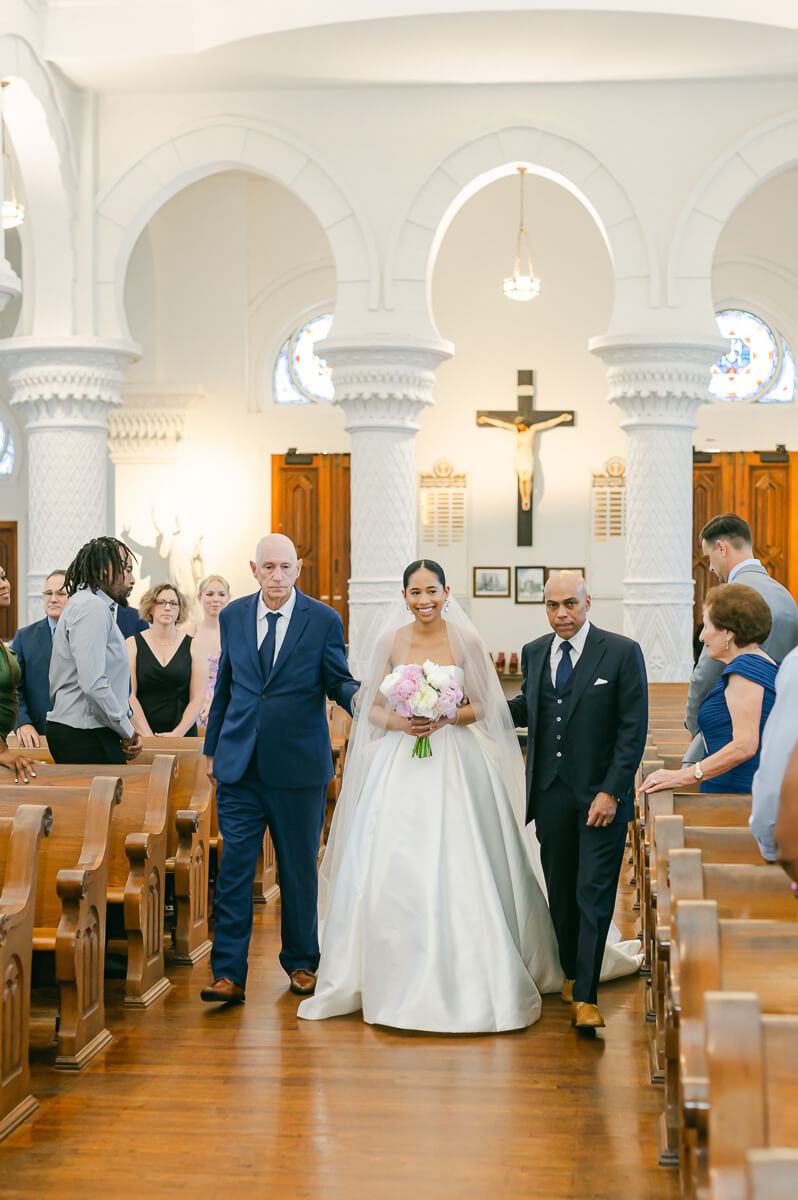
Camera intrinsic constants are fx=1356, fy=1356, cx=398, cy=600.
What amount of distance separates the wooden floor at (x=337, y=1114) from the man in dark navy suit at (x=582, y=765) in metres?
0.37

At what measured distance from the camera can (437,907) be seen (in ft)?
16.4

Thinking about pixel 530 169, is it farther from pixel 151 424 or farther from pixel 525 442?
pixel 151 424

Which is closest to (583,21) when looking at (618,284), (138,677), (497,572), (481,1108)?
(618,284)

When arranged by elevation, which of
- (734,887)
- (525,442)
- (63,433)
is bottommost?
(734,887)

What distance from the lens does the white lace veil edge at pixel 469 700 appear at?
211 inches

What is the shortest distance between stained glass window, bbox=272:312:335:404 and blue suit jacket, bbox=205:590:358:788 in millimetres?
11644

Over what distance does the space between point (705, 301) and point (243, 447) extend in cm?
700

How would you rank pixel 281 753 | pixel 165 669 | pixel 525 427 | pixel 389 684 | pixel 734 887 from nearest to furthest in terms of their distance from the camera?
pixel 734 887 → pixel 389 684 → pixel 281 753 → pixel 165 669 → pixel 525 427

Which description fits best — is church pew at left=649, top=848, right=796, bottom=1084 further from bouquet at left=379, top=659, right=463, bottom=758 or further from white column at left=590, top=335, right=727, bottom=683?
white column at left=590, top=335, right=727, bottom=683

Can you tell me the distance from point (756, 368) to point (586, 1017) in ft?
42.5

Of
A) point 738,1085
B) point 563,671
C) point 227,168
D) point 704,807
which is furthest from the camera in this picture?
point 227,168

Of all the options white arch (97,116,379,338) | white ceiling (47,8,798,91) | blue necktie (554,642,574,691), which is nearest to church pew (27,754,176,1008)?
blue necktie (554,642,574,691)

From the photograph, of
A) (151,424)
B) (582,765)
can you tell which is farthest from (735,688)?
(151,424)

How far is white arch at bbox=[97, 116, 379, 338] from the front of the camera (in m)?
11.4
